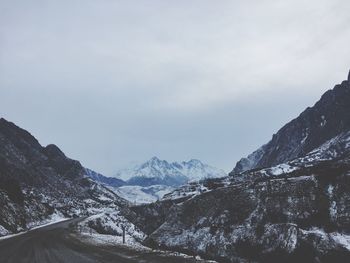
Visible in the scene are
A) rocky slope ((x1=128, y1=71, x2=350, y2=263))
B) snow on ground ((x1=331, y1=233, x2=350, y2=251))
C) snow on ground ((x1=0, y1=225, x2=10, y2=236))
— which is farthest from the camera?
snow on ground ((x1=0, y1=225, x2=10, y2=236))

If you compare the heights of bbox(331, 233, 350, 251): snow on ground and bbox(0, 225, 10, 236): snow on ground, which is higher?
bbox(331, 233, 350, 251): snow on ground

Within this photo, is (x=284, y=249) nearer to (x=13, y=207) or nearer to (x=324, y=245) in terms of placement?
(x=324, y=245)

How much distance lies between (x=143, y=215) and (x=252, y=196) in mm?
83359

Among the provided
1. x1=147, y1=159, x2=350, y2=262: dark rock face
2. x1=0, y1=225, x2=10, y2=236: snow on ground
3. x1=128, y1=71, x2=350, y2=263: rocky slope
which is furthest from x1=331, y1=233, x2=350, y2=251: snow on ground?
x1=0, y1=225, x2=10, y2=236: snow on ground

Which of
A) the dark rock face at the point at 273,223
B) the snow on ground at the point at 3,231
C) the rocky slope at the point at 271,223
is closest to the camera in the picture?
the rocky slope at the point at 271,223

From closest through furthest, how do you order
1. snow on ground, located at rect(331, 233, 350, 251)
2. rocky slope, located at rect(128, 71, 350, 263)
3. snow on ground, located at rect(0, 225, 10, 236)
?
snow on ground, located at rect(331, 233, 350, 251), rocky slope, located at rect(128, 71, 350, 263), snow on ground, located at rect(0, 225, 10, 236)

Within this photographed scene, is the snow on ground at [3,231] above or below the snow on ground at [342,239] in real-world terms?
below

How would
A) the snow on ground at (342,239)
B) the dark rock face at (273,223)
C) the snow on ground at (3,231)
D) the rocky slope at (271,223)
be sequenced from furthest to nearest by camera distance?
1. the snow on ground at (3,231)
2. the dark rock face at (273,223)
3. the rocky slope at (271,223)
4. the snow on ground at (342,239)

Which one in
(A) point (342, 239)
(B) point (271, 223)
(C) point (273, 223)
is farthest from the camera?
(B) point (271, 223)

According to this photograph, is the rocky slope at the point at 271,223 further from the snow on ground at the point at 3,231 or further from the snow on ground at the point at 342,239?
the snow on ground at the point at 3,231

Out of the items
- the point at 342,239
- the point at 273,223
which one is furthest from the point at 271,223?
the point at 342,239

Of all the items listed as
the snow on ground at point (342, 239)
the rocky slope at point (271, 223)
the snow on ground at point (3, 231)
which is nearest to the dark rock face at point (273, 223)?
the rocky slope at point (271, 223)

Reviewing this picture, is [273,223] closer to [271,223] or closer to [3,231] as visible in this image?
[271,223]

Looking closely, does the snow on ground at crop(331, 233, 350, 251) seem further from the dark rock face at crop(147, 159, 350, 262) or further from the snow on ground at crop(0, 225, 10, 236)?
the snow on ground at crop(0, 225, 10, 236)
